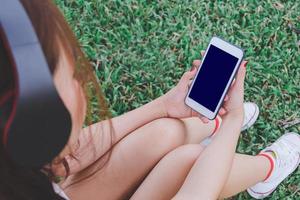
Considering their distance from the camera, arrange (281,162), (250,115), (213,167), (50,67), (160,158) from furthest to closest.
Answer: (250,115) → (281,162) → (160,158) → (213,167) → (50,67)

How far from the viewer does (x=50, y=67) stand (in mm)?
1021

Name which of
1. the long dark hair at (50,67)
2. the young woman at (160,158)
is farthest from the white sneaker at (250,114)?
the long dark hair at (50,67)

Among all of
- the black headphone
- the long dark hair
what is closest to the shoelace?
the long dark hair

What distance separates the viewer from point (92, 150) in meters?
1.68

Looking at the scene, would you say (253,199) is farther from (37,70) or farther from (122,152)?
(37,70)

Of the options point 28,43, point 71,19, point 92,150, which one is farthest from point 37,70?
point 71,19

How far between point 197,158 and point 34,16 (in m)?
0.82

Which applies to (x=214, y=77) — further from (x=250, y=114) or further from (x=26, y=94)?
(x=26, y=94)

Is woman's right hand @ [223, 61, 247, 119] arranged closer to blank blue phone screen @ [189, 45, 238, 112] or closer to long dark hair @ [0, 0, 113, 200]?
blank blue phone screen @ [189, 45, 238, 112]

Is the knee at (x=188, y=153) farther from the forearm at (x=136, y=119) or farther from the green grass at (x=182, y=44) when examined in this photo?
the green grass at (x=182, y=44)

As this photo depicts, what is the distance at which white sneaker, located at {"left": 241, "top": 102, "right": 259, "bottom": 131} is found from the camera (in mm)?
A: 2182

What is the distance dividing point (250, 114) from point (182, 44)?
0.43m

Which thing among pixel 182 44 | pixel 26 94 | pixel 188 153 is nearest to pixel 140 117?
pixel 188 153

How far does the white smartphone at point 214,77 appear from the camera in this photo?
170 cm
